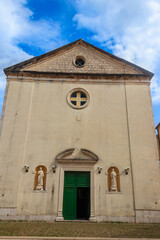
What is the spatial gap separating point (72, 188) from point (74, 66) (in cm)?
784

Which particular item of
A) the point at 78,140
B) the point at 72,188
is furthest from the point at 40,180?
the point at 78,140

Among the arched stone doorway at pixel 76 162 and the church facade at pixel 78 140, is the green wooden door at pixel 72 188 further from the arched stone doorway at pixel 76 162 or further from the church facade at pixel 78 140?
the arched stone doorway at pixel 76 162

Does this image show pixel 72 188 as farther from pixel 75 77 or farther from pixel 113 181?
pixel 75 77

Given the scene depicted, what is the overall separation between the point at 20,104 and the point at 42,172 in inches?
176

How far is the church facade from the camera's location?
34.7 ft

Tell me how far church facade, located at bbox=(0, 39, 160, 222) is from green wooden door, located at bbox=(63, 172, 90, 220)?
0.05 meters

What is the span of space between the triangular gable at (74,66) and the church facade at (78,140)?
65 mm

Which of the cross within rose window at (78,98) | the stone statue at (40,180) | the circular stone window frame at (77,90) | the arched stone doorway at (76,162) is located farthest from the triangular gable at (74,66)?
the stone statue at (40,180)

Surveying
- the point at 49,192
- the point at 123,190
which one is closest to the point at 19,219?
the point at 49,192

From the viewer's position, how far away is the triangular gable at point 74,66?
13.4m

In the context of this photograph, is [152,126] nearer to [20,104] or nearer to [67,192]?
[67,192]

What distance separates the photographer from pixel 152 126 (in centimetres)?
1212

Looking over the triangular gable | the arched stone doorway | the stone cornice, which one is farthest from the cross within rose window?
the arched stone doorway

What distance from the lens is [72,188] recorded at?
36.2 ft
